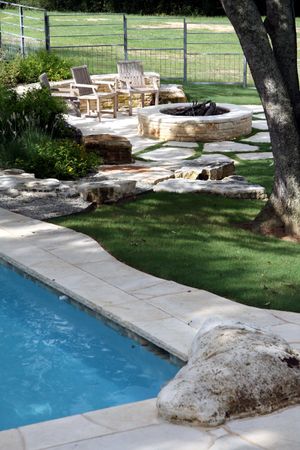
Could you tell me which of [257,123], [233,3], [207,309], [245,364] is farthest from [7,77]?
[245,364]

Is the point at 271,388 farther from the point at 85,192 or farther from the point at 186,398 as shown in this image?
the point at 85,192

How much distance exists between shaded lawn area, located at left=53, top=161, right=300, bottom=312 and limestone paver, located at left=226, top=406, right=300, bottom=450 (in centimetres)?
184

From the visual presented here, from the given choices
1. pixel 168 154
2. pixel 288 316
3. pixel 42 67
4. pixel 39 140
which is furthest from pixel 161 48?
pixel 288 316

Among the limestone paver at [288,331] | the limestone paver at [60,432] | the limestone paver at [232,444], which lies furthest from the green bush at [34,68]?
the limestone paver at [232,444]

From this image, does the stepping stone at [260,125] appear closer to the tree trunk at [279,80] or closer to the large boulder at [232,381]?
the tree trunk at [279,80]

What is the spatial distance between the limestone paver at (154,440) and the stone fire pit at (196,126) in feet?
32.3

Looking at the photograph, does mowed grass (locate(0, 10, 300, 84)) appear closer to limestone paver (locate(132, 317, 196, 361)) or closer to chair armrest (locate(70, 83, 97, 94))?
chair armrest (locate(70, 83, 97, 94))

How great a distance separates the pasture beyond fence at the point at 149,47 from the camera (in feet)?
69.6

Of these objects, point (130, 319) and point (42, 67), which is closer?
point (130, 319)

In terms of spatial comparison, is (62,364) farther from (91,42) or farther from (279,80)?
(91,42)

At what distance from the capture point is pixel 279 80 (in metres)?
7.86

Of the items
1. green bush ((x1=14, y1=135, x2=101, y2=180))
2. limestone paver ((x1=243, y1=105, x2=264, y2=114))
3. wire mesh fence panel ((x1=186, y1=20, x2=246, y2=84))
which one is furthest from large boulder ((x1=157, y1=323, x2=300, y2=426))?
wire mesh fence panel ((x1=186, y1=20, x2=246, y2=84))

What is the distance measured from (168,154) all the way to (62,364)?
7412 millimetres

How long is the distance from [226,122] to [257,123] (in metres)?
1.53
